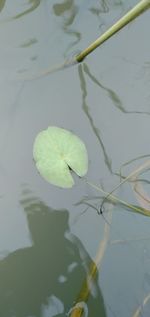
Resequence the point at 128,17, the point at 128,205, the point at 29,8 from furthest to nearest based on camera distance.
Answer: the point at 29,8
the point at 128,205
the point at 128,17

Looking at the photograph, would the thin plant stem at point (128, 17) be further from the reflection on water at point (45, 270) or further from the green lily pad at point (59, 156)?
the reflection on water at point (45, 270)

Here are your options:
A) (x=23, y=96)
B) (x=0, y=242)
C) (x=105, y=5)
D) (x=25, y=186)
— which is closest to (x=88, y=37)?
(x=105, y=5)

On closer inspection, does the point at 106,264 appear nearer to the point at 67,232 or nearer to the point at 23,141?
the point at 67,232

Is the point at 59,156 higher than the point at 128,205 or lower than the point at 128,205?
higher

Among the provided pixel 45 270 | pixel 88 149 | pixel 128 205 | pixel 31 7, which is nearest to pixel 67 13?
pixel 31 7

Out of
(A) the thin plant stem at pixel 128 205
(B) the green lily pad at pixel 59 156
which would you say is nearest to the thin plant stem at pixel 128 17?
(B) the green lily pad at pixel 59 156

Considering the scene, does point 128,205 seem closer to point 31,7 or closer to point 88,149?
point 88,149

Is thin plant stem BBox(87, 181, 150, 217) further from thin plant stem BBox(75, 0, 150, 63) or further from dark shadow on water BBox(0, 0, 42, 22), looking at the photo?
dark shadow on water BBox(0, 0, 42, 22)
